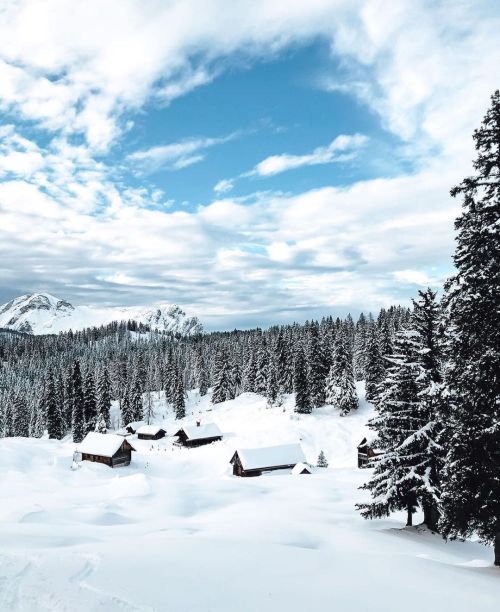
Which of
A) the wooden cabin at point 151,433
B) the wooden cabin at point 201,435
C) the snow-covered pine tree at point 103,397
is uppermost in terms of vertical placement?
the snow-covered pine tree at point 103,397

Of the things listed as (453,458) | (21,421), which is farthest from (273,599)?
(21,421)

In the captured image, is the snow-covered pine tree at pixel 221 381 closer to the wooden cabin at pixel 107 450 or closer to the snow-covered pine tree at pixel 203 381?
the snow-covered pine tree at pixel 203 381

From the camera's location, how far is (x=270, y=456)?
53.4 meters

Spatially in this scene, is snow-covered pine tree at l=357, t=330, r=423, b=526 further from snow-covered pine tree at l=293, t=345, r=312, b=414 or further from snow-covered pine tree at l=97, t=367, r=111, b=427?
snow-covered pine tree at l=97, t=367, r=111, b=427

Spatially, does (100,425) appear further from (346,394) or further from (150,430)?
(346,394)

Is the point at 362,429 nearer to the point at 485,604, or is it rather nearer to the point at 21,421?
the point at 485,604

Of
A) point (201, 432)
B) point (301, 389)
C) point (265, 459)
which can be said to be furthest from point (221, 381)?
point (265, 459)

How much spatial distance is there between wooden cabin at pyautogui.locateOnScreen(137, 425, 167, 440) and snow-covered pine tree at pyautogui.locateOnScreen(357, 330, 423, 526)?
6811cm

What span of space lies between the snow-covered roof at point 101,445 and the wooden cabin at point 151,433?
26.4 m

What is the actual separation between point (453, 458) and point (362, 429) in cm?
5439

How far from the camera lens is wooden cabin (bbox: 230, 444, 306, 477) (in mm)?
51469

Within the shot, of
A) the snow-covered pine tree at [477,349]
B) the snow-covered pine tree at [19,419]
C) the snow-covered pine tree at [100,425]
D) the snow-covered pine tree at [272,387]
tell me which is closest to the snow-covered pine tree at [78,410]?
the snow-covered pine tree at [100,425]

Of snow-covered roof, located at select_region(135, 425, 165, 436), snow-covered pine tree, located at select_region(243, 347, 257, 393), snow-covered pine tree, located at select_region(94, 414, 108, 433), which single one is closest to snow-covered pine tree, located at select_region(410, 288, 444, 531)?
snow-covered roof, located at select_region(135, 425, 165, 436)

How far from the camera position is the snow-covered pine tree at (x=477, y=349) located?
40.5 feet
